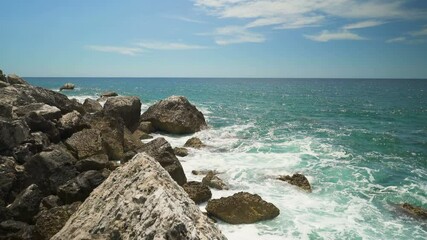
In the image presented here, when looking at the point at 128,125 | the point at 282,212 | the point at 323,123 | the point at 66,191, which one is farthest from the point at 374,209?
the point at 323,123

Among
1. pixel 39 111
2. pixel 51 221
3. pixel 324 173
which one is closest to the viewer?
pixel 51 221

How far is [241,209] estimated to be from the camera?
32.3ft

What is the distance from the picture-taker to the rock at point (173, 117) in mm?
22703

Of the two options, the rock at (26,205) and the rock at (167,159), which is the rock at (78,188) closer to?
the rock at (26,205)

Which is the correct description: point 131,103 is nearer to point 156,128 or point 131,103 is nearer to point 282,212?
point 156,128

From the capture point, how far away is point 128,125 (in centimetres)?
2027

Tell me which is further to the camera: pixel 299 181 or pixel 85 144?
pixel 299 181

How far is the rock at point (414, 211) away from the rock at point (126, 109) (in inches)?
572

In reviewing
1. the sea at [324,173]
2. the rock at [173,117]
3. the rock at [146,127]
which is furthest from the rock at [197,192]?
the rock at [173,117]

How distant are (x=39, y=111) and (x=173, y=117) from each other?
1030cm

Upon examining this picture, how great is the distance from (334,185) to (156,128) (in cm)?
1330

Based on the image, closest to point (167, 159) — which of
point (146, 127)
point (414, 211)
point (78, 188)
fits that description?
point (78, 188)

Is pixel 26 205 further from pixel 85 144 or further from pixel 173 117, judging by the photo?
pixel 173 117

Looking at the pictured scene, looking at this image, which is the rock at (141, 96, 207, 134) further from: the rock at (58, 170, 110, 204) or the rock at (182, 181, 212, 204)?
the rock at (58, 170, 110, 204)
